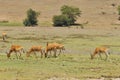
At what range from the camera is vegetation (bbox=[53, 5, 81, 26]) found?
87375mm

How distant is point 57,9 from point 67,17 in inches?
740

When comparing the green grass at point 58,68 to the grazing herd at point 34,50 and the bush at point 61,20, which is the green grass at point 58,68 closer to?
the grazing herd at point 34,50

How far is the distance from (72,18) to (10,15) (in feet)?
56.3

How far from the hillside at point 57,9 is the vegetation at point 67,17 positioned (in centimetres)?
324

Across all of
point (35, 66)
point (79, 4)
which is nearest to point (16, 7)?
point (79, 4)

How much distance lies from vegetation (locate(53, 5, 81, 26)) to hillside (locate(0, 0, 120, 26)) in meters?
3.24

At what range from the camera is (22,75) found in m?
24.4

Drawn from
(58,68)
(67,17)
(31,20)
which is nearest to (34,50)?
(58,68)

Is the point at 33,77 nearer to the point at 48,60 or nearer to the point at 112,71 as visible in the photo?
the point at 112,71

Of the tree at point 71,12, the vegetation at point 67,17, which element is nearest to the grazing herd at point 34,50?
the vegetation at point 67,17

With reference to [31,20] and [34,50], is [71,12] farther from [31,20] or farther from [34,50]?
[34,50]

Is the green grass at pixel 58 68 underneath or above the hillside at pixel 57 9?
underneath

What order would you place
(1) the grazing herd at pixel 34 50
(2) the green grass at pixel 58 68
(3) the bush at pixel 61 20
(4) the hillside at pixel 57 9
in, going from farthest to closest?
(4) the hillside at pixel 57 9 → (3) the bush at pixel 61 20 → (1) the grazing herd at pixel 34 50 → (2) the green grass at pixel 58 68

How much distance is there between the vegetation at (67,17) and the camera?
87375 millimetres
